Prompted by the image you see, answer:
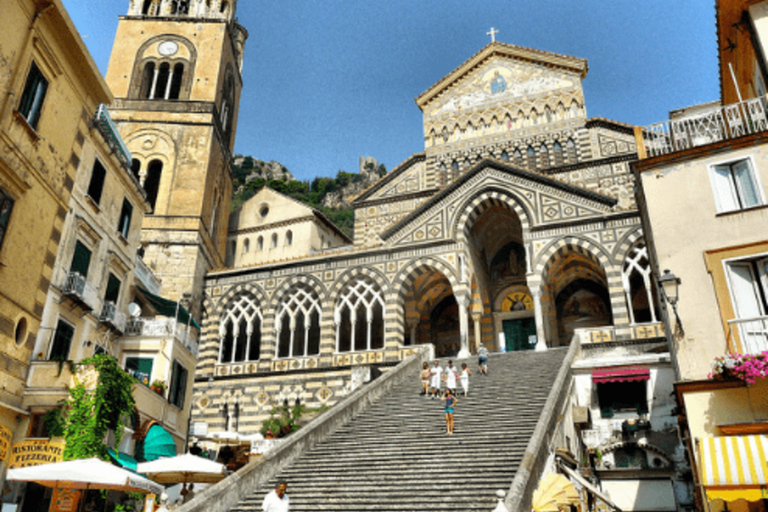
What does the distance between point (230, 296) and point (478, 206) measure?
1245 cm

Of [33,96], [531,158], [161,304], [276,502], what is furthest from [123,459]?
[531,158]

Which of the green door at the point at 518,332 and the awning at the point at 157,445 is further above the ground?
the green door at the point at 518,332

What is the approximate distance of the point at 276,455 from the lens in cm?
1223

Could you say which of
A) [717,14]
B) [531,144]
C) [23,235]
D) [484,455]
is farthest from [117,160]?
[531,144]

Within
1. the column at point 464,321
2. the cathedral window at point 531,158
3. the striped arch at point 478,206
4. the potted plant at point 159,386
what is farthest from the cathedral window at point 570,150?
the potted plant at point 159,386

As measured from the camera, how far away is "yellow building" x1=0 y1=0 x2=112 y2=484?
13055 millimetres

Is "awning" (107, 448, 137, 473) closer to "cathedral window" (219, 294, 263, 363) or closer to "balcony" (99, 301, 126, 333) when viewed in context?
"balcony" (99, 301, 126, 333)

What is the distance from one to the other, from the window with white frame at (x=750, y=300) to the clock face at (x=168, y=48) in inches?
1273

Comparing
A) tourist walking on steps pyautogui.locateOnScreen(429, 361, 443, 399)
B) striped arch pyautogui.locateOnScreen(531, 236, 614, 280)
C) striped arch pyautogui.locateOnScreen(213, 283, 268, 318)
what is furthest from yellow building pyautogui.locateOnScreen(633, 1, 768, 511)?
striped arch pyautogui.locateOnScreen(213, 283, 268, 318)

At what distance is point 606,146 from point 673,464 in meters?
17.6

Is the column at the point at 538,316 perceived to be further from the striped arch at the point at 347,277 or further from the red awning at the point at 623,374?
the striped arch at the point at 347,277

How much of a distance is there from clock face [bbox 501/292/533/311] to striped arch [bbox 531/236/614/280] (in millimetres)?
3209

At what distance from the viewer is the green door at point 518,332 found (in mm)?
26375

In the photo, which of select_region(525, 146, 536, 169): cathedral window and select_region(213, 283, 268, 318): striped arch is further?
select_region(525, 146, 536, 169): cathedral window
